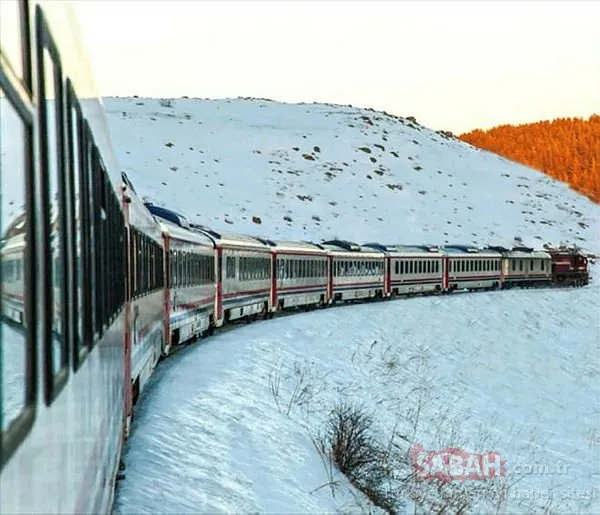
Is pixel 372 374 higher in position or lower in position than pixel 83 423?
lower

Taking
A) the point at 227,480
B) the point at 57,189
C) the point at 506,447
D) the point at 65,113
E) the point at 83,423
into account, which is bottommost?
the point at 506,447

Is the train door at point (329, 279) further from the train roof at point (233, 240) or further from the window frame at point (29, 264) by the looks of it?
the window frame at point (29, 264)

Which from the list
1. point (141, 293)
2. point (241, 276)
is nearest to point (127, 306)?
point (141, 293)

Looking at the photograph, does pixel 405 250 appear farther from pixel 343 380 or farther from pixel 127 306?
pixel 127 306

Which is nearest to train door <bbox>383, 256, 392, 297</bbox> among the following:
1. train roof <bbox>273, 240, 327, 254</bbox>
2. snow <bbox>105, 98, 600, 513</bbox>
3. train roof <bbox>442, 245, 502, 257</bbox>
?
snow <bbox>105, 98, 600, 513</bbox>

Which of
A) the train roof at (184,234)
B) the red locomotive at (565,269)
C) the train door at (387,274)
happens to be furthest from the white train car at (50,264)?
the red locomotive at (565,269)

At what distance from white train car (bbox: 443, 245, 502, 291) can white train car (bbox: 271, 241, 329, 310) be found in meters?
14.3

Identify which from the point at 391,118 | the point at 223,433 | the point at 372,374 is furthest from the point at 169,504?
the point at 391,118

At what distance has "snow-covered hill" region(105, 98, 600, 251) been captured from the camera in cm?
7781

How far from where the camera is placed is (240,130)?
101938mm

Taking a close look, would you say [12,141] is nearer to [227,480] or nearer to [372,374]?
[227,480]

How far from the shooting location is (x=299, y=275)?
113 feet

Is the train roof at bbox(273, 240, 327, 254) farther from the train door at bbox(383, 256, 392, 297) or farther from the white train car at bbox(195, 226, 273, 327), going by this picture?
the train door at bbox(383, 256, 392, 297)

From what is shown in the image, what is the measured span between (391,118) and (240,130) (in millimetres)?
22503
